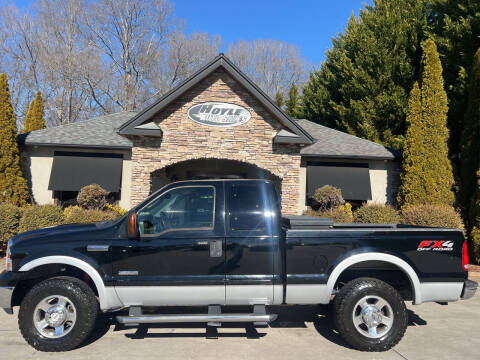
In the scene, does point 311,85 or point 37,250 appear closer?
point 37,250

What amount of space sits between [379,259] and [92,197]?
8.70m

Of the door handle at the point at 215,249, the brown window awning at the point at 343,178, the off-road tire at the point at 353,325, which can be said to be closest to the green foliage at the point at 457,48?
the brown window awning at the point at 343,178

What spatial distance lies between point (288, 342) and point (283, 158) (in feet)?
23.9

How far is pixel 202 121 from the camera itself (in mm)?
10664

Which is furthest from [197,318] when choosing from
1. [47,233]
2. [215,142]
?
[215,142]

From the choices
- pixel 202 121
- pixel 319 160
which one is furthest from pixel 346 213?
pixel 202 121

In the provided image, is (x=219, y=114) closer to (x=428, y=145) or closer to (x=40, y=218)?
(x=40, y=218)

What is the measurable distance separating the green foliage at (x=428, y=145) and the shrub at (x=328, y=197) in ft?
8.06

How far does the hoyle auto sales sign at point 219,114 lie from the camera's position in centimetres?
1063

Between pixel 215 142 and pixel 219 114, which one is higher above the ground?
pixel 219 114

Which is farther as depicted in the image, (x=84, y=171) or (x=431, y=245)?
(x=84, y=171)

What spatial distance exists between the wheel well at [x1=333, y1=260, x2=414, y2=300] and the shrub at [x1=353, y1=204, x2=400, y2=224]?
18.4 ft

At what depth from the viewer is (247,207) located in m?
4.28

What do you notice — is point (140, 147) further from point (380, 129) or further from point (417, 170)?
point (380, 129)
